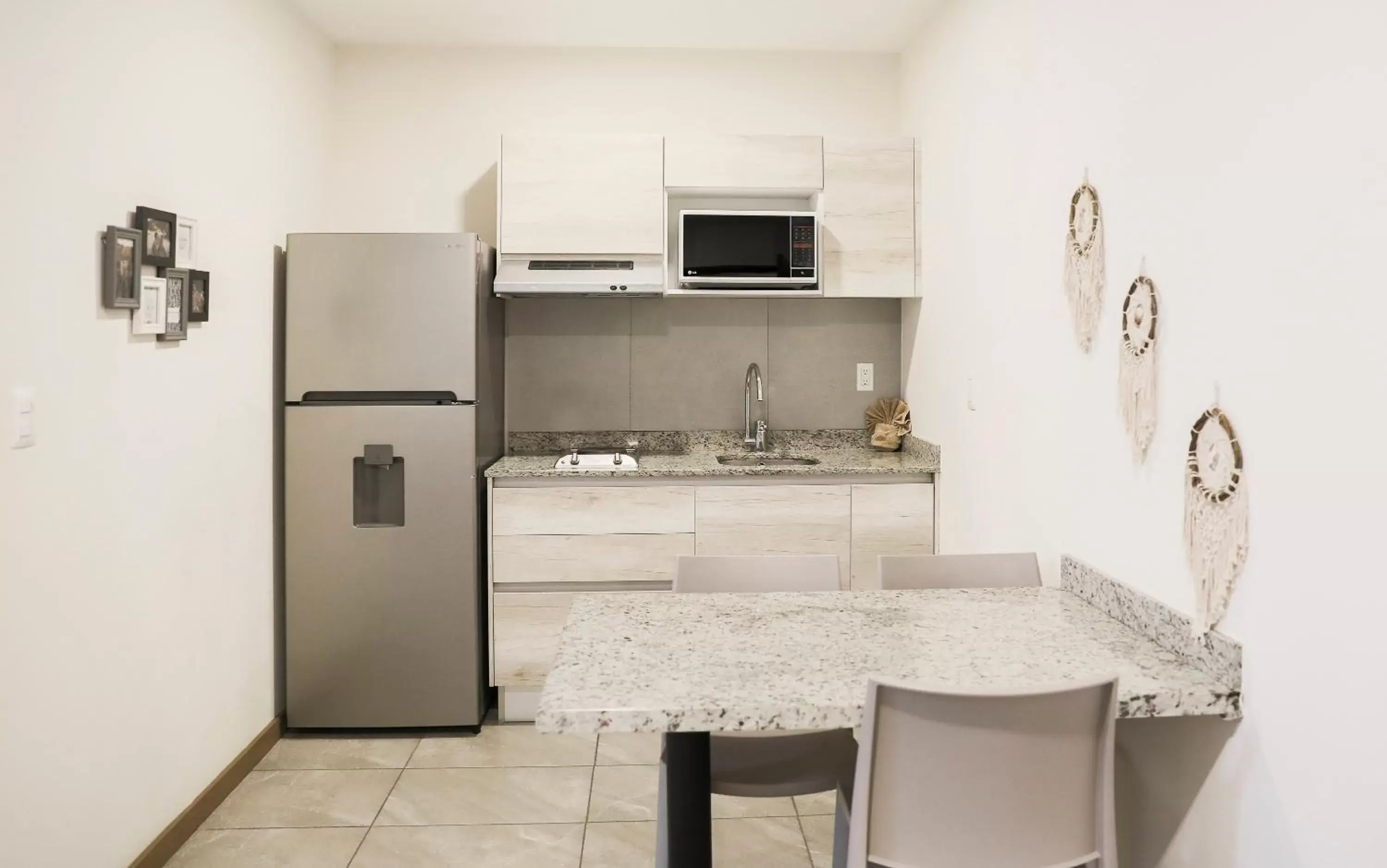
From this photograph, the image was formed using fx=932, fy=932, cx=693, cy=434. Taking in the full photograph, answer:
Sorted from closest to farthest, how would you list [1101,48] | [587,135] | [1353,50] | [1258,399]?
[1353,50]
[1258,399]
[1101,48]
[587,135]

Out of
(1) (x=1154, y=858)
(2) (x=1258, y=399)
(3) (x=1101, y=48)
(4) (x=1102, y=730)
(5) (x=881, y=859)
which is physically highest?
(3) (x=1101, y=48)

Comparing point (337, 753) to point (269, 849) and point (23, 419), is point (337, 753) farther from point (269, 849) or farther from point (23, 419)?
point (23, 419)

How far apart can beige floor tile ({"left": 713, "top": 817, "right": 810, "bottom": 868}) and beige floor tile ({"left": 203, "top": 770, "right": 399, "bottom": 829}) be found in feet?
3.46

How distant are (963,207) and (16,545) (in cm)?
281

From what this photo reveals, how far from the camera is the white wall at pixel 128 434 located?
6.48 ft

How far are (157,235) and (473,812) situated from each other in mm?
1873

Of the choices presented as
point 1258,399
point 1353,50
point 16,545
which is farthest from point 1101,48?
point 16,545

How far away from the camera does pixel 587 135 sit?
11.9ft

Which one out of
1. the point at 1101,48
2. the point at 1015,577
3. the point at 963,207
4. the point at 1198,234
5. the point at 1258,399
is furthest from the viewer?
the point at 963,207

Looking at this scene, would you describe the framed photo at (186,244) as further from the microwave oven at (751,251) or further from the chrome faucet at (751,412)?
the chrome faucet at (751,412)

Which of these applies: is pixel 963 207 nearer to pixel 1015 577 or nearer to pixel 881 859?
pixel 1015 577

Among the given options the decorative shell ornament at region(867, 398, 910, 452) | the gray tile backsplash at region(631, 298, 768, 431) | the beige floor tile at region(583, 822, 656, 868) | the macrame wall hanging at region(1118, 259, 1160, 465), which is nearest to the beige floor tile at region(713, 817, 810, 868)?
Answer: the beige floor tile at region(583, 822, 656, 868)

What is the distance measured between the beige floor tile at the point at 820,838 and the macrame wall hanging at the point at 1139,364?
4.42 ft

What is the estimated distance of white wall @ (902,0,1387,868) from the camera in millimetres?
1369
